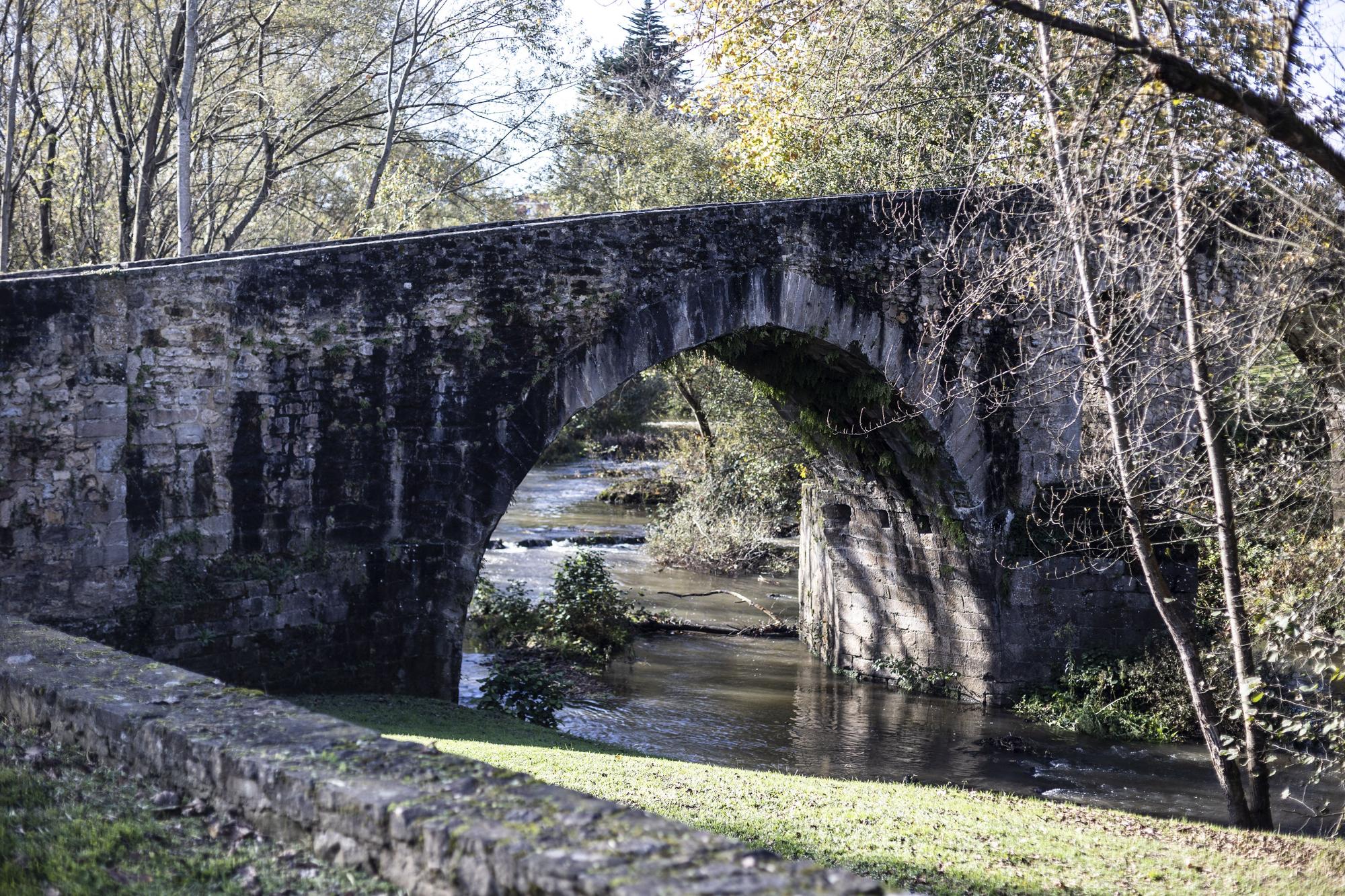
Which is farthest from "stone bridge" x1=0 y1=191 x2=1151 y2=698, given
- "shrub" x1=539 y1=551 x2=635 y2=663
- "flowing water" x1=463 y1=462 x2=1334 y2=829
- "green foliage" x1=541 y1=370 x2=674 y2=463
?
"green foliage" x1=541 y1=370 x2=674 y2=463

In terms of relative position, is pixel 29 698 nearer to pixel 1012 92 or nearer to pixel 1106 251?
pixel 1106 251

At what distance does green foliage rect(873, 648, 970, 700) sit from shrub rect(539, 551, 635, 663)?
10.4ft

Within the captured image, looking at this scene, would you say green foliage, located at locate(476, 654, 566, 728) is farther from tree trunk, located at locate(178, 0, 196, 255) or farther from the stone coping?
tree trunk, located at locate(178, 0, 196, 255)

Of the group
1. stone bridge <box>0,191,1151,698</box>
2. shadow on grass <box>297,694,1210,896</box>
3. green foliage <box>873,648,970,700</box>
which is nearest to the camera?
shadow on grass <box>297,694,1210,896</box>

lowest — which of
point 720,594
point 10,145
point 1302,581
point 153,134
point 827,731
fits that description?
point 827,731

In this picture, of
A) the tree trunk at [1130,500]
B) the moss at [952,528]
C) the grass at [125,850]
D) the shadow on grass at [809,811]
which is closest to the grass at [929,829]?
the shadow on grass at [809,811]

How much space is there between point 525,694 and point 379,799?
291 inches

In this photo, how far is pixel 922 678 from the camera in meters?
12.7

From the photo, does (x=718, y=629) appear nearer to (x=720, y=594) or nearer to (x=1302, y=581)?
(x=720, y=594)

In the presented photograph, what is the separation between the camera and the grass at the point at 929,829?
5578mm

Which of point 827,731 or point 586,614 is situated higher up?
point 586,614

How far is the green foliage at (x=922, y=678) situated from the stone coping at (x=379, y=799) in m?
9.48

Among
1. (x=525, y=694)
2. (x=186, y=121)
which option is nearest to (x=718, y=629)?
(x=525, y=694)

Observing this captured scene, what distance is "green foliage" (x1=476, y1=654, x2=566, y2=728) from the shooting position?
10.3 meters
